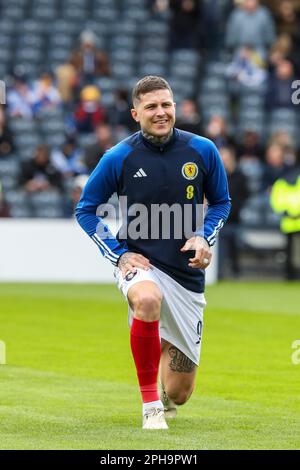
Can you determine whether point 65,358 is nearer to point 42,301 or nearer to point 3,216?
point 42,301

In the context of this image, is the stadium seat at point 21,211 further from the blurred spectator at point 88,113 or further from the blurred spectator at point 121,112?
the blurred spectator at point 121,112

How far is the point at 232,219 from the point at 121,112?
3925 mm

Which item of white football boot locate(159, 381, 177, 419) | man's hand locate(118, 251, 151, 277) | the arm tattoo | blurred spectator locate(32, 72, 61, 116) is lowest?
white football boot locate(159, 381, 177, 419)

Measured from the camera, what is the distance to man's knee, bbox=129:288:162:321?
7805 mm

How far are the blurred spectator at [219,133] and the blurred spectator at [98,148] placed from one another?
1925 millimetres

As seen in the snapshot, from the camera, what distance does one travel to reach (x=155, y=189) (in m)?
8.24

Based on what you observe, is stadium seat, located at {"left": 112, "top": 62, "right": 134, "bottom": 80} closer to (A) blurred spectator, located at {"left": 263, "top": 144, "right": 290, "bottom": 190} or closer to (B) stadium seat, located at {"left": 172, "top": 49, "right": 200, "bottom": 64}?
(B) stadium seat, located at {"left": 172, "top": 49, "right": 200, "bottom": 64}

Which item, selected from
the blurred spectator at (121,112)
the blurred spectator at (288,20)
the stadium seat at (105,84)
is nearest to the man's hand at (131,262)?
the blurred spectator at (121,112)

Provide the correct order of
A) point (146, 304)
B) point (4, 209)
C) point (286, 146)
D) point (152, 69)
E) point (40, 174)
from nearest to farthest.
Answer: point (146, 304), point (4, 209), point (40, 174), point (286, 146), point (152, 69)

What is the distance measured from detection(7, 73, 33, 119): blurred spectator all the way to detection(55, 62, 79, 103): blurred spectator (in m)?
0.62

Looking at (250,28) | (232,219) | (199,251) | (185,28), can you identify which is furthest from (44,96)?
(199,251)

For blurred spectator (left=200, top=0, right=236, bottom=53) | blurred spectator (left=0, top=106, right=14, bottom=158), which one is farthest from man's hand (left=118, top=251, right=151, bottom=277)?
blurred spectator (left=200, top=0, right=236, bottom=53)

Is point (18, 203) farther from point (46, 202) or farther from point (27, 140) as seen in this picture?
point (27, 140)

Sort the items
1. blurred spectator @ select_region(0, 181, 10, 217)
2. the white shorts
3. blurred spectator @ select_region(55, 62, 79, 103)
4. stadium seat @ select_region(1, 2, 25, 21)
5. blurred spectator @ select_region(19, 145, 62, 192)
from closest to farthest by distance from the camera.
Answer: the white shorts → blurred spectator @ select_region(0, 181, 10, 217) → blurred spectator @ select_region(19, 145, 62, 192) → blurred spectator @ select_region(55, 62, 79, 103) → stadium seat @ select_region(1, 2, 25, 21)
